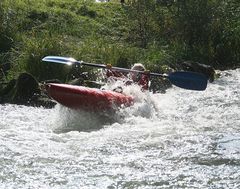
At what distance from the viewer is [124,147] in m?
5.98

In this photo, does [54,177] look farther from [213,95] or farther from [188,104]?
[213,95]

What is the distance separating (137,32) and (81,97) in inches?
327

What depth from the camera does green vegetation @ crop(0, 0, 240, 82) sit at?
1116 cm

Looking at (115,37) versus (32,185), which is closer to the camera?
(32,185)

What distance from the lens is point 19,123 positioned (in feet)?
23.7

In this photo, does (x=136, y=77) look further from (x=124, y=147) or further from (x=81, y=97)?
(x=124, y=147)

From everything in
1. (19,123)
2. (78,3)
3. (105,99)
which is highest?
(78,3)

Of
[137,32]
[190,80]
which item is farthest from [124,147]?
[137,32]

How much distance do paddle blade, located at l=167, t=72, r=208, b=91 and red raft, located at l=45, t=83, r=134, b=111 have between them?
1195 millimetres

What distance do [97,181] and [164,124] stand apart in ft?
8.62

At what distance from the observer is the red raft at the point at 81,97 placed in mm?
7004

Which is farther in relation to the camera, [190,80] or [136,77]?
[136,77]

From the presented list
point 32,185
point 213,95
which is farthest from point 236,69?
point 32,185

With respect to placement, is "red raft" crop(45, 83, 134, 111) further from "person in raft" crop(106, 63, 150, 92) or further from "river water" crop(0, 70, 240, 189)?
"person in raft" crop(106, 63, 150, 92)
